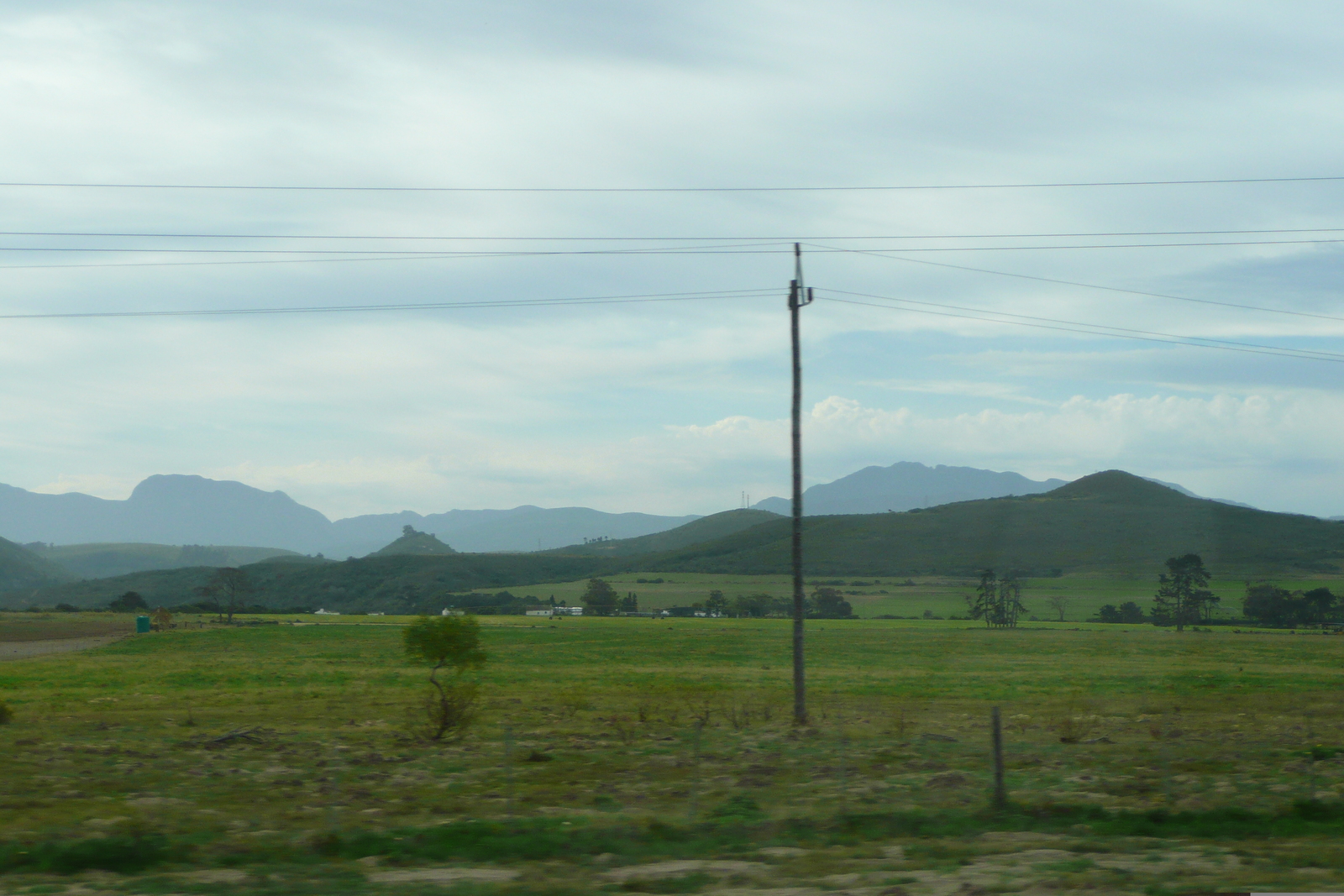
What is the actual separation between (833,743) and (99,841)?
57.6 feet

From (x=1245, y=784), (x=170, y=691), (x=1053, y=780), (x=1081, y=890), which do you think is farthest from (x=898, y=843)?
(x=170, y=691)

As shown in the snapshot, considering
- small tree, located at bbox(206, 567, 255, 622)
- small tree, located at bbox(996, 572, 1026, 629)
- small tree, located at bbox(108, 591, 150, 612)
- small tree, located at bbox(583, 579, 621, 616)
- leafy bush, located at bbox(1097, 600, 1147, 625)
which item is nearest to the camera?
small tree, located at bbox(996, 572, 1026, 629)

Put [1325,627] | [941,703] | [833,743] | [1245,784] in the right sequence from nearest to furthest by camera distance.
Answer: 1. [1245,784]
2. [833,743]
3. [941,703]
4. [1325,627]

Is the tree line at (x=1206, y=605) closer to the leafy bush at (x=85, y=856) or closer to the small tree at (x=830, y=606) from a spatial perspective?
the small tree at (x=830, y=606)

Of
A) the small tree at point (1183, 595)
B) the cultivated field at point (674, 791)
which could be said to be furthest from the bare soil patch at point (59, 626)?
the small tree at point (1183, 595)

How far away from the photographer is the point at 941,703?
4075 cm

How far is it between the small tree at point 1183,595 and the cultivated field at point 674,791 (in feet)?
321

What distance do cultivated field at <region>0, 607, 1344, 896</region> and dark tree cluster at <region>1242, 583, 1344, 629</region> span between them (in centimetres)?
9818

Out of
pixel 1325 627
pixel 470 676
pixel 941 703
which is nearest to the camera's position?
pixel 941 703

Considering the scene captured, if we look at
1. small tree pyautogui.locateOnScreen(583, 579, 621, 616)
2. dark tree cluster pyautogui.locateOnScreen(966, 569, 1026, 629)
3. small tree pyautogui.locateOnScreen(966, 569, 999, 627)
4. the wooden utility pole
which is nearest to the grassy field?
dark tree cluster pyautogui.locateOnScreen(966, 569, 1026, 629)

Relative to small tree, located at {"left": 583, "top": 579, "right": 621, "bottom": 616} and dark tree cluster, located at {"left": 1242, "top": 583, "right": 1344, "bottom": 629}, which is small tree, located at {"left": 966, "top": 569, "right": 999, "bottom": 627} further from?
small tree, located at {"left": 583, "top": 579, "right": 621, "bottom": 616}

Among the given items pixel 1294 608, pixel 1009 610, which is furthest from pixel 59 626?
pixel 1294 608

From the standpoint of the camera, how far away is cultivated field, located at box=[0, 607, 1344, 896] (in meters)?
12.6

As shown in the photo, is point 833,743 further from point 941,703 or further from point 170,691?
point 170,691
